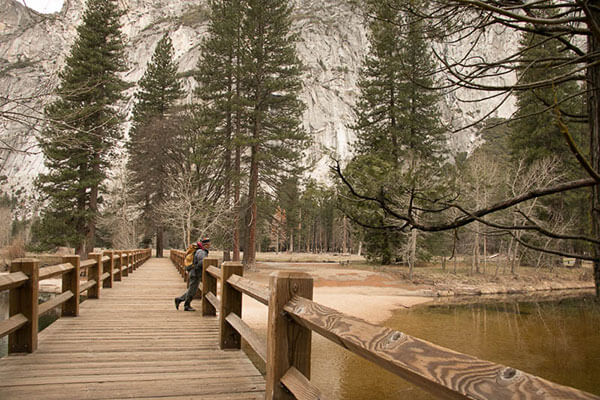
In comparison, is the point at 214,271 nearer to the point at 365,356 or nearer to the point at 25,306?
the point at 25,306

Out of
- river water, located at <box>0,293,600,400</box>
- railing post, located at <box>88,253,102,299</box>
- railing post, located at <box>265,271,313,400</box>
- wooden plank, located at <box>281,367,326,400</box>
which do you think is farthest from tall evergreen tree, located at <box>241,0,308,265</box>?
wooden plank, located at <box>281,367,326,400</box>

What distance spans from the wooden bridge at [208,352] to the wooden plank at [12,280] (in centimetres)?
1

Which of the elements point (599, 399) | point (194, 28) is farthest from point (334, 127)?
point (599, 399)

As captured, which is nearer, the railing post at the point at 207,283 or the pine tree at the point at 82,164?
the railing post at the point at 207,283

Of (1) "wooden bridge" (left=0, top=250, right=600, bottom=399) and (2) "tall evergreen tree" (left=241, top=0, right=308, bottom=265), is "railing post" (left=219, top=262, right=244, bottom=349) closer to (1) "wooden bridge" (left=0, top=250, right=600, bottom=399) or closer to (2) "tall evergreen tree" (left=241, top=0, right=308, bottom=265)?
(1) "wooden bridge" (left=0, top=250, right=600, bottom=399)

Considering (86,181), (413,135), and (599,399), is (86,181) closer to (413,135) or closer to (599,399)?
(413,135)

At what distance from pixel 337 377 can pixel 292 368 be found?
540 centimetres

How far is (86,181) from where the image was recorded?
24.0 metres

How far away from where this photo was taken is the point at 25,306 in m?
3.81

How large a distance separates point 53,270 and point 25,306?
3.55ft

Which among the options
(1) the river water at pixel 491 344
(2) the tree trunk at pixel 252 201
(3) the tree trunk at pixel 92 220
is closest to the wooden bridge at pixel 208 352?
(1) the river water at pixel 491 344

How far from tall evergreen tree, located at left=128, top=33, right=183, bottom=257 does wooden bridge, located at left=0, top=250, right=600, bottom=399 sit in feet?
71.1

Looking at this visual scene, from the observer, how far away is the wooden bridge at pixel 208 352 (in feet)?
3.32

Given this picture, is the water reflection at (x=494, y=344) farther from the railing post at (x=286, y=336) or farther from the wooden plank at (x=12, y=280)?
the wooden plank at (x=12, y=280)
